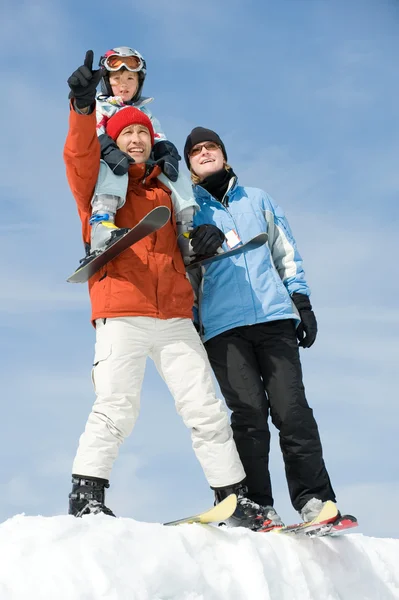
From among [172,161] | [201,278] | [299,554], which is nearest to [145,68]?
[172,161]

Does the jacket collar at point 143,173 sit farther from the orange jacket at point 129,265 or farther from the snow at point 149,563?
the snow at point 149,563

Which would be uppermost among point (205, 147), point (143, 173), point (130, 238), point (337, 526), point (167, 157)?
point (205, 147)

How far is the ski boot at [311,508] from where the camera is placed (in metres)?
4.67

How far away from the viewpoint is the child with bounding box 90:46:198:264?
453 cm

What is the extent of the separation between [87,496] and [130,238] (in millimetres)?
1637

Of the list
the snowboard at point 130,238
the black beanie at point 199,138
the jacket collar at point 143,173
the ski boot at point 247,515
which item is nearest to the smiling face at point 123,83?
the black beanie at point 199,138

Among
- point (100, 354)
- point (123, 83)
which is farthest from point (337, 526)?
point (123, 83)

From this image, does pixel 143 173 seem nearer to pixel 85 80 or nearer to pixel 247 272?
pixel 85 80

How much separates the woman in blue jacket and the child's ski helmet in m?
1.24

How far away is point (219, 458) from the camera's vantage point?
4.34 metres

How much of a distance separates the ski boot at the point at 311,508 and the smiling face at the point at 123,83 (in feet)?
11.5

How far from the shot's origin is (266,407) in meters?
4.91

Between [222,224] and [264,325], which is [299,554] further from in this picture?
[222,224]

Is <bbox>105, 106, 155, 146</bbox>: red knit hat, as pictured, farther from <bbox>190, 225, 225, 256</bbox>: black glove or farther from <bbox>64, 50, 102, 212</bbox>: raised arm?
<bbox>190, 225, 225, 256</bbox>: black glove
